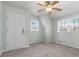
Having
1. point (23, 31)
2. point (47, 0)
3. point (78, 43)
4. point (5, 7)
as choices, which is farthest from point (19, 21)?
point (78, 43)

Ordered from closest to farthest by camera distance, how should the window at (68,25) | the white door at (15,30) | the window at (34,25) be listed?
the white door at (15,30), the window at (68,25), the window at (34,25)

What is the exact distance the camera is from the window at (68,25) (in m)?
5.56

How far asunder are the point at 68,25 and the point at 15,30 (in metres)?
A: 3.43

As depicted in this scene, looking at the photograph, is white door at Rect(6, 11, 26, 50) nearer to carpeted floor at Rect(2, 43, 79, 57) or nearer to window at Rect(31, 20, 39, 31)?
carpeted floor at Rect(2, 43, 79, 57)

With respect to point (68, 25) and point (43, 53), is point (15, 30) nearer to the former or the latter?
point (43, 53)

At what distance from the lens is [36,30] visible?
24.2ft

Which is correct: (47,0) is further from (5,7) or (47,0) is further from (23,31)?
(23,31)

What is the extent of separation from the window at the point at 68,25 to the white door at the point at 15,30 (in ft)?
9.44

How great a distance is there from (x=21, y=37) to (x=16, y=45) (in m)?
0.52

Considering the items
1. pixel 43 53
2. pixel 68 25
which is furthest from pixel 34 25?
pixel 43 53

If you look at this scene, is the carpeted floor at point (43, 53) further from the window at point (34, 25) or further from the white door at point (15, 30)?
the window at point (34, 25)

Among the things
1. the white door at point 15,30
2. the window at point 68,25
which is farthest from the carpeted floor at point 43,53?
the window at point 68,25

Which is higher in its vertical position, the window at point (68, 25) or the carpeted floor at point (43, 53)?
the window at point (68, 25)

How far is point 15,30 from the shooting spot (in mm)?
4867
